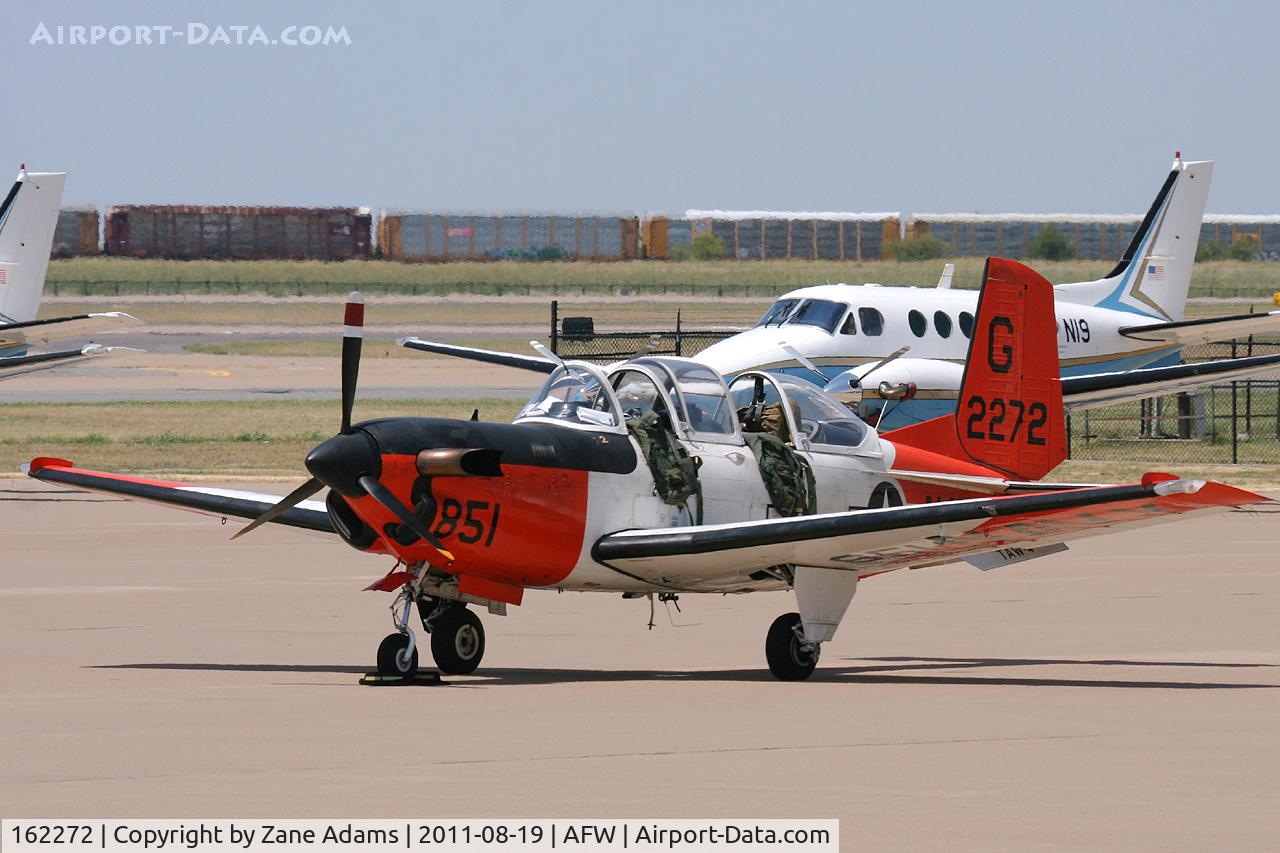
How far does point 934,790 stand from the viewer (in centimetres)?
970

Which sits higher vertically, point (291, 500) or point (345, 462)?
point (345, 462)

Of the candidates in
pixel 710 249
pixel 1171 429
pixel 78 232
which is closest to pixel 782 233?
pixel 710 249

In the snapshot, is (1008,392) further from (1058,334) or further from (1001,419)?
(1058,334)

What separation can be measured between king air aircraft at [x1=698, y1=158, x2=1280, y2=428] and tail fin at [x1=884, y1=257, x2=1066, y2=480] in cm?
721

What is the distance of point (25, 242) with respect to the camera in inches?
1695

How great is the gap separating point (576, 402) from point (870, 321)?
17.8 meters

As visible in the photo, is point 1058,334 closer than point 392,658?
No

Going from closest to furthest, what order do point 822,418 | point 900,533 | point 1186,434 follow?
1. point 900,533
2. point 822,418
3. point 1186,434

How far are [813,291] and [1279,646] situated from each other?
56.1 ft

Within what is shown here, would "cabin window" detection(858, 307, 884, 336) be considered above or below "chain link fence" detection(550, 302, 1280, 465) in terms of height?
above

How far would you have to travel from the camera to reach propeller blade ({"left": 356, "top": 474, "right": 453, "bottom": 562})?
13672 mm

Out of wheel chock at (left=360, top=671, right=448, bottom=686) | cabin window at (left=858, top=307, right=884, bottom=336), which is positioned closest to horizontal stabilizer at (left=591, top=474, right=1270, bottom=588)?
wheel chock at (left=360, top=671, right=448, bottom=686)

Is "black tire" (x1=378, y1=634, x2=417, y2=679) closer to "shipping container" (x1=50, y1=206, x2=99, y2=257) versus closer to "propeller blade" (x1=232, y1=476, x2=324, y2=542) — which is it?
"propeller blade" (x1=232, y1=476, x2=324, y2=542)
